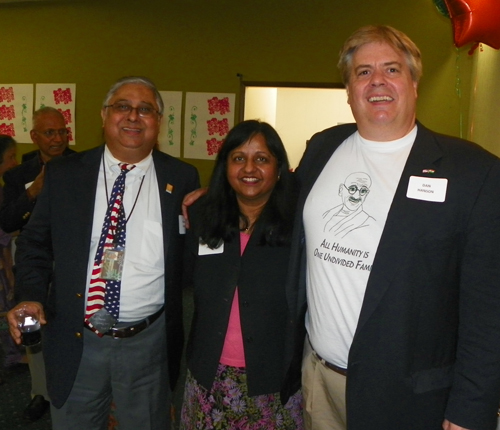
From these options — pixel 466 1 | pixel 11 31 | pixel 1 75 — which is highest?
pixel 11 31

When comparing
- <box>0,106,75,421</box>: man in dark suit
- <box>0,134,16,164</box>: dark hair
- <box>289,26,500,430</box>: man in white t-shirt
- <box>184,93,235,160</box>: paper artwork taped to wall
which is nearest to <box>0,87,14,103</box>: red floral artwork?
<box>184,93,235,160</box>: paper artwork taped to wall

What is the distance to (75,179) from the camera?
76.8 inches

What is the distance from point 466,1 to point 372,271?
4.21 ft

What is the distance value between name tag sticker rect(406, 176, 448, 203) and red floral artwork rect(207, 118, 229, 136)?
4163mm

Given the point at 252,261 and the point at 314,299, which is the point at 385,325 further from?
the point at 252,261

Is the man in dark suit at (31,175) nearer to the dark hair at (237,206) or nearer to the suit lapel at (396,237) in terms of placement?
the dark hair at (237,206)

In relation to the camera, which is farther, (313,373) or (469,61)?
(469,61)

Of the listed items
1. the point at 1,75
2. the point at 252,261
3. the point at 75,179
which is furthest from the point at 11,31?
the point at 252,261

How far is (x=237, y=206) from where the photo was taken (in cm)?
194

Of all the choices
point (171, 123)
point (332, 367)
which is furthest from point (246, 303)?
point (171, 123)

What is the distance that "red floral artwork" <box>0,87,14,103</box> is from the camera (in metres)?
6.14

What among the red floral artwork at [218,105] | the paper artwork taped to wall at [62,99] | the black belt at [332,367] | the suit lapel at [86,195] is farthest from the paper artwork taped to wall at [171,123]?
the black belt at [332,367]

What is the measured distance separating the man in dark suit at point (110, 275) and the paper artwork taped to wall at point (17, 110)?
15.3 ft

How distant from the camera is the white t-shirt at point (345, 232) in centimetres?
148
